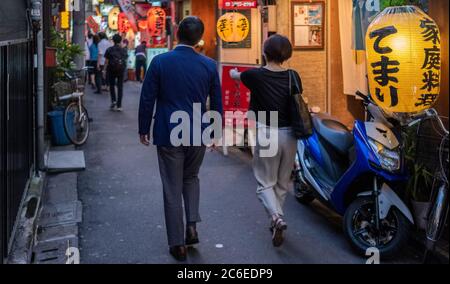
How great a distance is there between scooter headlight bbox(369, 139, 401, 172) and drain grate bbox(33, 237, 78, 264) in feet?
10.6

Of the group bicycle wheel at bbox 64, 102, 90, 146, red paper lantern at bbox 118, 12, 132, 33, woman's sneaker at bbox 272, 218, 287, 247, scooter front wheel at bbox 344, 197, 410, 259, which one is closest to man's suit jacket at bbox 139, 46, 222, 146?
woman's sneaker at bbox 272, 218, 287, 247

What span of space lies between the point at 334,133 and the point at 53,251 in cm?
340

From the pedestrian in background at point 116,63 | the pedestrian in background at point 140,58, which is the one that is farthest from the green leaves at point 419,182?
the pedestrian in background at point 140,58

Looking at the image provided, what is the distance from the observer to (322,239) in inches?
240

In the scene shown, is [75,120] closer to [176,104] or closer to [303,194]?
[303,194]

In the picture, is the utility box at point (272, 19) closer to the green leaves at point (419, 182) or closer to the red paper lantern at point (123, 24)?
the green leaves at point (419, 182)

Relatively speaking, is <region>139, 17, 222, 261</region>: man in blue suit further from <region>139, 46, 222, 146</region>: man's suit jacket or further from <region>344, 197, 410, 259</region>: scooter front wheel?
<region>344, 197, 410, 259</region>: scooter front wheel

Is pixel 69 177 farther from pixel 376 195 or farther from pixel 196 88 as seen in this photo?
pixel 376 195

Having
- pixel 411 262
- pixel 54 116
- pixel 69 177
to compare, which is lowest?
pixel 411 262

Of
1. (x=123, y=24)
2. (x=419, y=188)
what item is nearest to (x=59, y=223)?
(x=419, y=188)

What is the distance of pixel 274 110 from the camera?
18.8 feet

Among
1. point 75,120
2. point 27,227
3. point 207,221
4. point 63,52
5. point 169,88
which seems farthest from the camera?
point 63,52
